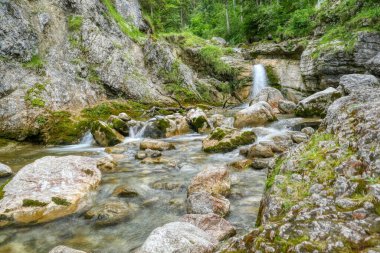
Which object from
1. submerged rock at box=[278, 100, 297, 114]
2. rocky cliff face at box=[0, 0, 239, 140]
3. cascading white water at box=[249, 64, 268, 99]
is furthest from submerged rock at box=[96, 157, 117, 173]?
cascading white water at box=[249, 64, 268, 99]

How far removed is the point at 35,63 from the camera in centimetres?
1538

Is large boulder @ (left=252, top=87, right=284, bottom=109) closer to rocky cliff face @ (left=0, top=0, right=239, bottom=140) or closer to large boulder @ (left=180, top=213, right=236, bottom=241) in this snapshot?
rocky cliff face @ (left=0, top=0, right=239, bottom=140)

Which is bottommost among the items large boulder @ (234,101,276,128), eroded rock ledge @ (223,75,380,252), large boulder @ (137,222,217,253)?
large boulder @ (137,222,217,253)

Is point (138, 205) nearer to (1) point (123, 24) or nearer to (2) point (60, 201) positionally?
(2) point (60, 201)

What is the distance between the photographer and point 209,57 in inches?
1036

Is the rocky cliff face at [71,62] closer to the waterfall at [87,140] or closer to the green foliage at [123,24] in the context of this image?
the green foliage at [123,24]

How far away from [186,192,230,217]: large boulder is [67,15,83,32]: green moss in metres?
16.7

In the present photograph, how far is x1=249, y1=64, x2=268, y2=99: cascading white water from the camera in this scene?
82.2 feet

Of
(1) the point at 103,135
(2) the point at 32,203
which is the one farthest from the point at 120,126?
(2) the point at 32,203

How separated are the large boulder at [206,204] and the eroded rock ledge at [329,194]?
4.77 feet

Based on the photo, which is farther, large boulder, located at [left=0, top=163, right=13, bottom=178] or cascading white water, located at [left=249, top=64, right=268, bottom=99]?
cascading white water, located at [left=249, top=64, right=268, bottom=99]

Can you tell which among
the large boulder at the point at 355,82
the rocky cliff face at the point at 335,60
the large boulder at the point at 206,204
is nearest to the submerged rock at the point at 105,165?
the large boulder at the point at 206,204

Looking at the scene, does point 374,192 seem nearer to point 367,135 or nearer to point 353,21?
point 367,135

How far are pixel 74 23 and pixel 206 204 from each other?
680 inches
